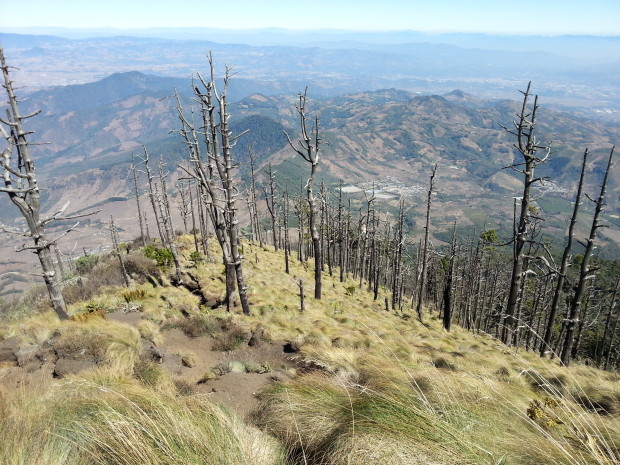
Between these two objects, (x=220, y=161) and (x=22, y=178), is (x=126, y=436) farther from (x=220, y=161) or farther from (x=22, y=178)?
(x=220, y=161)

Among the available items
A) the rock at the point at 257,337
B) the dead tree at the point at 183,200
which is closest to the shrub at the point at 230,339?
the rock at the point at 257,337

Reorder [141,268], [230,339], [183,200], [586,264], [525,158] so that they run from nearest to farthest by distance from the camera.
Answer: [230,339] → [525,158] → [586,264] → [141,268] → [183,200]

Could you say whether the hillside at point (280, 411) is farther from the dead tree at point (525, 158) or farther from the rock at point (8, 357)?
the dead tree at point (525, 158)

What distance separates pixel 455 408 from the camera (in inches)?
181

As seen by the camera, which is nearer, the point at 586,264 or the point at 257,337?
the point at 257,337

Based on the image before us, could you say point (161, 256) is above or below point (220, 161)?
below

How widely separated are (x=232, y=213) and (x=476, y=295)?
126ft

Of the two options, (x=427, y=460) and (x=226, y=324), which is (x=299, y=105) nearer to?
(x=226, y=324)

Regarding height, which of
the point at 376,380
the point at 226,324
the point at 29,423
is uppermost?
the point at 29,423

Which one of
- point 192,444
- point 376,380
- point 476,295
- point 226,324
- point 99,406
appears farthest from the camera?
point 476,295

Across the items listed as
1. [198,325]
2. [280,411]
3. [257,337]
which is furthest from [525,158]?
[198,325]

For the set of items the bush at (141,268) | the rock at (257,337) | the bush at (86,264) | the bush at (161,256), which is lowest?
the bush at (86,264)

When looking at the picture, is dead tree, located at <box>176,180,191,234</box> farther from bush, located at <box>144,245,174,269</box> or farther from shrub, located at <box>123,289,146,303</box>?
shrub, located at <box>123,289,146,303</box>

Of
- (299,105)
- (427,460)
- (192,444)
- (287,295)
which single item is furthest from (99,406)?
(287,295)
